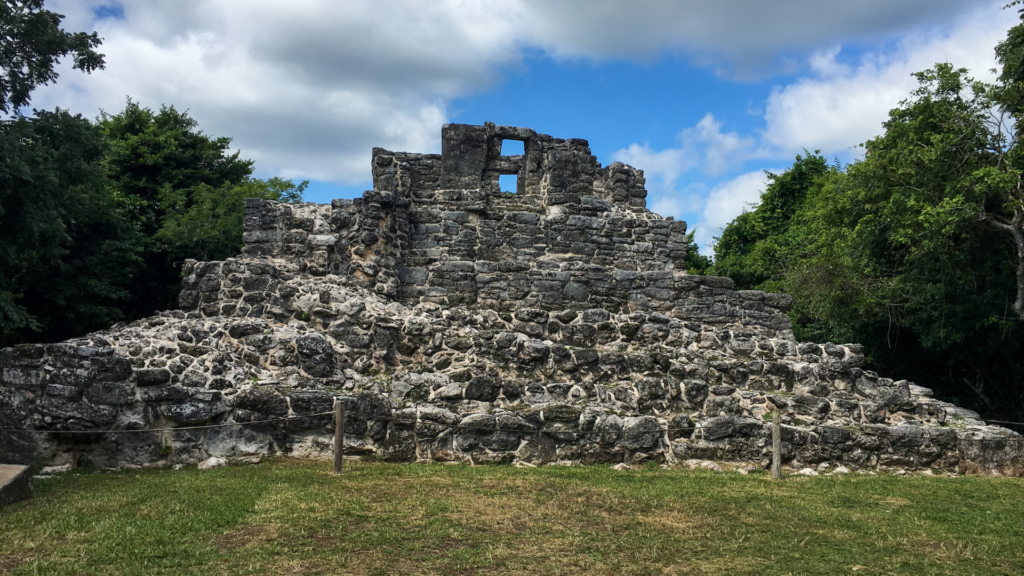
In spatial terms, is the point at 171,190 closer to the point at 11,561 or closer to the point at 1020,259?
the point at 11,561

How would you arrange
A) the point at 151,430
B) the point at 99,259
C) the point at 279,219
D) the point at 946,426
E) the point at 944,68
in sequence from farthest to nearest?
the point at 99,259 → the point at 944,68 → the point at 279,219 → the point at 946,426 → the point at 151,430

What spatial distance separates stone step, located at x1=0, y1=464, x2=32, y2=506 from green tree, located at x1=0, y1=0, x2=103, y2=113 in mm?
9204

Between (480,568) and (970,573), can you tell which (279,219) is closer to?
(480,568)

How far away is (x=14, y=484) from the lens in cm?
685

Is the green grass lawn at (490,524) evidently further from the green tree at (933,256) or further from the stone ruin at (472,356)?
the green tree at (933,256)

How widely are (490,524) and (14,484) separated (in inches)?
175

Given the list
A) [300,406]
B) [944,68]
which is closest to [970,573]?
[300,406]

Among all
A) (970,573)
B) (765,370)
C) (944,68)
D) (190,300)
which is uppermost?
(944,68)

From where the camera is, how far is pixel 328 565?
5.21 meters

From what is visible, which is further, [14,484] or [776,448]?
[776,448]

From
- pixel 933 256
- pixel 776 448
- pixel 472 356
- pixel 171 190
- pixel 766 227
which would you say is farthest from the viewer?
pixel 766 227

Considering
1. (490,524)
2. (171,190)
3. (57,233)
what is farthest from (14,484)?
(171,190)

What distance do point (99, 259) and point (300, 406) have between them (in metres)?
10.8

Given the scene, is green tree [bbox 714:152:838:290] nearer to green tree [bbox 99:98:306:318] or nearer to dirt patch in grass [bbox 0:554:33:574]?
green tree [bbox 99:98:306:318]
